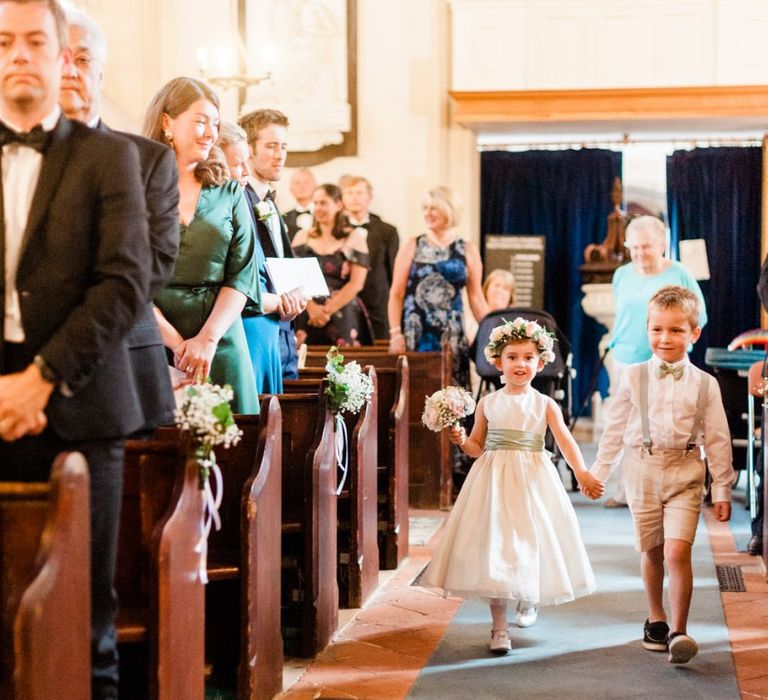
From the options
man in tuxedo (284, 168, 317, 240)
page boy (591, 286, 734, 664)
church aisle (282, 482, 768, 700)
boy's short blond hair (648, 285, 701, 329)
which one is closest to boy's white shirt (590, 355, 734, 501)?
page boy (591, 286, 734, 664)

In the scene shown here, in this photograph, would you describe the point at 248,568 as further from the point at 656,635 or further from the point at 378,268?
the point at 378,268

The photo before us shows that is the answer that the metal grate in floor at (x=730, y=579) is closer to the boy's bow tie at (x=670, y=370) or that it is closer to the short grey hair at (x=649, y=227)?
the boy's bow tie at (x=670, y=370)

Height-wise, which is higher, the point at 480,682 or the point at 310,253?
the point at 310,253

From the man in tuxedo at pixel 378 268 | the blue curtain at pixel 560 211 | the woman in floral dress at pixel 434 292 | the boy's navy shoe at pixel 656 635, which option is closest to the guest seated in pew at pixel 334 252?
the woman in floral dress at pixel 434 292

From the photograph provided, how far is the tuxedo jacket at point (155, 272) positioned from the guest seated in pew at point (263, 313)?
A: 158 cm

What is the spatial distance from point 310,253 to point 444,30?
15.3 ft

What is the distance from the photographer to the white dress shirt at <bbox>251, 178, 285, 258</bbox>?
482 cm

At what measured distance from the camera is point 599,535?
6.56 meters

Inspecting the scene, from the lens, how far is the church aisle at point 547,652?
373 cm

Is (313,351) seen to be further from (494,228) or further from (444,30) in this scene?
(494,228)

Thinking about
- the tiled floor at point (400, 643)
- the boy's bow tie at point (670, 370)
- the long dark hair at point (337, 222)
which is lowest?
the tiled floor at point (400, 643)

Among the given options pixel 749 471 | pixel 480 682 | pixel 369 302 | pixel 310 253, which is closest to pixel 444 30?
pixel 369 302

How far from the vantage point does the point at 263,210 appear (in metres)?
4.68

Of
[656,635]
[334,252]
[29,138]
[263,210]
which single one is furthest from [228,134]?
[334,252]
